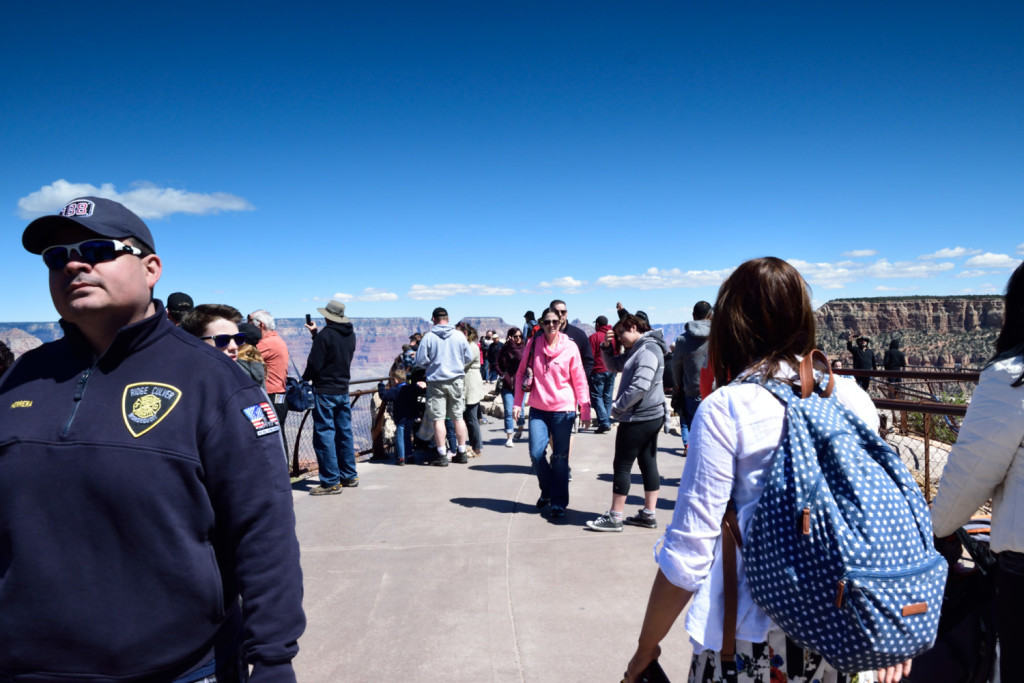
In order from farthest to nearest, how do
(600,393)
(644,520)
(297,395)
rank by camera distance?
(600,393)
(297,395)
(644,520)

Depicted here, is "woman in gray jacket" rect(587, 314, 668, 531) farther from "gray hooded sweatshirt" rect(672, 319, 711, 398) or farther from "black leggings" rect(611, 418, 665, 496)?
"gray hooded sweatshirt" rect(672, 319, 711, 398)

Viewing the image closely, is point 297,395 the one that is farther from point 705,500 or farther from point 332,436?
point 705,500

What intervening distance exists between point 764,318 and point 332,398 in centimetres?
562

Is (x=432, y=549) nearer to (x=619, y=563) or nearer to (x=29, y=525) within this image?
(x=619, y=563)

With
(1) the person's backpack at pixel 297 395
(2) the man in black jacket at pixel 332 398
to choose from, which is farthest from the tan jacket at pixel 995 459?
(1) the person's backpack at pixel 297 395

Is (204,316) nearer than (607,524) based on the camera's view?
Yes

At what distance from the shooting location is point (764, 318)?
156 cm

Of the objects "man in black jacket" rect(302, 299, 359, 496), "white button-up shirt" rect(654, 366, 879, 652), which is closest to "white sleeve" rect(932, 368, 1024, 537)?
"white button-up shirt" rect(654, 366, 879, 652)

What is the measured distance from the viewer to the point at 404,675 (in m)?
3.04

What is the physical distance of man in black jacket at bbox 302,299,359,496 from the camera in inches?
254

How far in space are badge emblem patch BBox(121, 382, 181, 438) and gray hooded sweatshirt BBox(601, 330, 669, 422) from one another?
3.75 meters

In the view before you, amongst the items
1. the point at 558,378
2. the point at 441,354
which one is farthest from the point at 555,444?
the point at 441,354

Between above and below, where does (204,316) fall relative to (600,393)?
above

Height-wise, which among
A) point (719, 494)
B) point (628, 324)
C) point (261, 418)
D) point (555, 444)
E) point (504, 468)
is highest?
point (628, 324)
